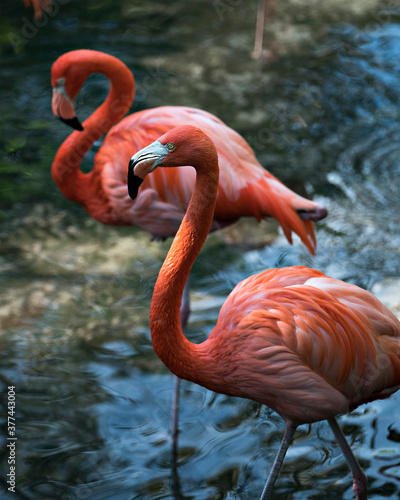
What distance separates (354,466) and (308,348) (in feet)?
1.93

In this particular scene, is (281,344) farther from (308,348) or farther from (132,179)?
(132,179)

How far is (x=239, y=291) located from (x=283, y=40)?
14.8 ft

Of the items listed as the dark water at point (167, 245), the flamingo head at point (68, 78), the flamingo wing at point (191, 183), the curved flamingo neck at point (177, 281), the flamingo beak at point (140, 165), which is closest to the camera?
the flamingo beak at point (140, 165)

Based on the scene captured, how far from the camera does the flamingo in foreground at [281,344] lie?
2.34 metres

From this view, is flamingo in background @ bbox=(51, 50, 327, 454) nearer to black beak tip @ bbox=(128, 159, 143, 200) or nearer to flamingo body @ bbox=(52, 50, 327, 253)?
flamingo body @ bbox=(52, 50, 327, 253)

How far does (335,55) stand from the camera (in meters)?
6.20

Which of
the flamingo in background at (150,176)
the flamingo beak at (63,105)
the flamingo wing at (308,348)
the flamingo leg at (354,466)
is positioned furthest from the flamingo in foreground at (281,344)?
the flamingo beak at (63,105)

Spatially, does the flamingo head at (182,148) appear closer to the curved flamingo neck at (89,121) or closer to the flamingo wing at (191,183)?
the flamingo wing at (191,183)

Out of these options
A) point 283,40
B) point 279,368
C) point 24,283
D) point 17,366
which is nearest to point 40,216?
point 24,283

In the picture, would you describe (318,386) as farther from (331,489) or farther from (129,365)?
(129,365)

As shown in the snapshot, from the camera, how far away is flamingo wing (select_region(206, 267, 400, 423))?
7.68 ft

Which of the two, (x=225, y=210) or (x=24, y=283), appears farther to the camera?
(x=24, y=283)

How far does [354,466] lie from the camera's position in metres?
2.57

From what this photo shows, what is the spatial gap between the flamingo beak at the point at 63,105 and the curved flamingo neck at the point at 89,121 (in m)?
0.07
